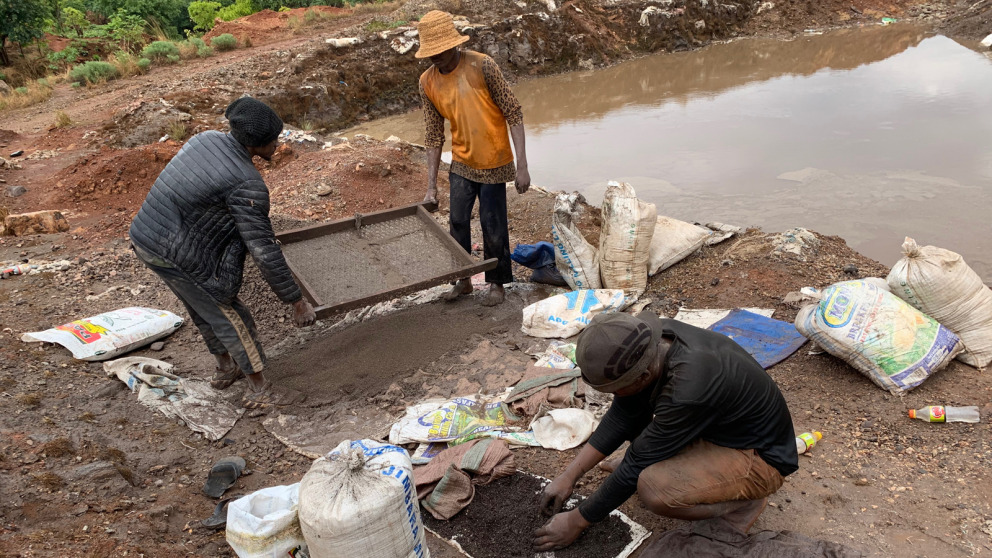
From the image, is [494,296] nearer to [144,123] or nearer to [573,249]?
[573,249]

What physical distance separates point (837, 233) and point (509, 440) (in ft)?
13.8

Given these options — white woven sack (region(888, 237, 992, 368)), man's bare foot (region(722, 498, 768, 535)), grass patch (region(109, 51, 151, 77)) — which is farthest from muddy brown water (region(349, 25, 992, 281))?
grass patch (region(109, 51, 151, 77))

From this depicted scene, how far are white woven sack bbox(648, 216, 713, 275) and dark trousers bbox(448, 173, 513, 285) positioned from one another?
1064 millimetres

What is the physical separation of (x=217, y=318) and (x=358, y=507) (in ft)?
5.80

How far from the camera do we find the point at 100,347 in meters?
3.52

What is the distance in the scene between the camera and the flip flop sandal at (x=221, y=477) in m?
2.52

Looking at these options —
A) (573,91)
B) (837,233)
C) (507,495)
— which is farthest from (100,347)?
(573,91)

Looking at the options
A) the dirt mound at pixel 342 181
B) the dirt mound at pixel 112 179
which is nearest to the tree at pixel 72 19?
the dirt mound at pixel 112 179

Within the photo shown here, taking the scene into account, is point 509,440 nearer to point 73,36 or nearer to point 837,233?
point 837,233

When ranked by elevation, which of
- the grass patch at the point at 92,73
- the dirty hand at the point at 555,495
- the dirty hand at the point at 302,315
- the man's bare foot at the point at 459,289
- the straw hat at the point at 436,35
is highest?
the straw hat at the point at 436,35

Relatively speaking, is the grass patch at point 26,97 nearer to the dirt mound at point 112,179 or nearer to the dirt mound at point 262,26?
the dirt mound at point 262,26

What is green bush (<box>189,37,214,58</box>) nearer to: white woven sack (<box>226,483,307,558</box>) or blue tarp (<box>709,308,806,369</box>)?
blue tarp (<box>709,308,806,369</box>)

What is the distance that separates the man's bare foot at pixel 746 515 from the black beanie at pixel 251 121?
251cm

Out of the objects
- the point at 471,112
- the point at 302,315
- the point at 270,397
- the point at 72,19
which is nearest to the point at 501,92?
the point at 471,112
